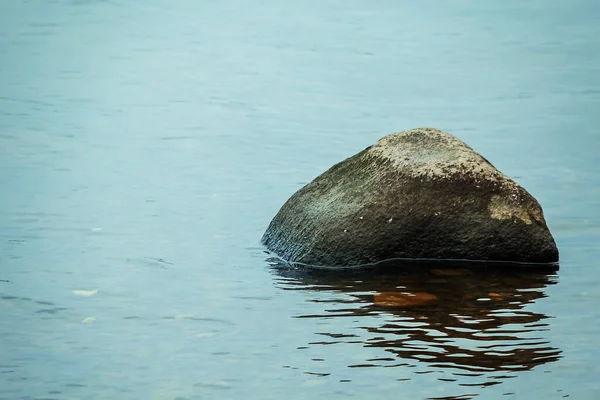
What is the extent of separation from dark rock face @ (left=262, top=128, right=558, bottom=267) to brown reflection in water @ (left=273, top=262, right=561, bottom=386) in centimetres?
18

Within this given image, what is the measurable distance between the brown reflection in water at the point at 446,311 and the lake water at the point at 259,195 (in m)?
0.02

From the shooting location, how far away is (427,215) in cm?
916

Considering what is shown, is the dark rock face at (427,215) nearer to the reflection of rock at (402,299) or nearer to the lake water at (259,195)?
the lake water at (259,195)

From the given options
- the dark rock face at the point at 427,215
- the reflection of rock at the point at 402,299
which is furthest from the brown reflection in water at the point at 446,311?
the dark rock face at the point at 427,215

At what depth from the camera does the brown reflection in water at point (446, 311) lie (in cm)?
724

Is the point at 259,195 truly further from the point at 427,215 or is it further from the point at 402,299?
the point at 402,299

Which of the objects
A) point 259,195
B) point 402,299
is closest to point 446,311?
point 402,299

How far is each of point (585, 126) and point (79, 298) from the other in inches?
343

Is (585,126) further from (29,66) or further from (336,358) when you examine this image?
(29,66)

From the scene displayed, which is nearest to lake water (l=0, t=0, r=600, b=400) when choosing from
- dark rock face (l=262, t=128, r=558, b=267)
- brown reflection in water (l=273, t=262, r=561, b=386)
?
brown reflection in water (l=273, t=262, r=561, b=386)

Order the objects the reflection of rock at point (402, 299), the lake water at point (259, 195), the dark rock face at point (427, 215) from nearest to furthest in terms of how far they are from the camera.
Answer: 1. the lake water at point (259, 195)
2. the reflection of rock at point (402, 299)
3. the dark rock face at point (427, 215)

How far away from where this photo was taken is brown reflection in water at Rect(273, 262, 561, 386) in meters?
7.24

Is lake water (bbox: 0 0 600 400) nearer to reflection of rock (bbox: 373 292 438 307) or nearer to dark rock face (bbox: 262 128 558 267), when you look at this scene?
reflection of rock (bbox: 373 292 438 307)

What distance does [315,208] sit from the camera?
9.50 metres
